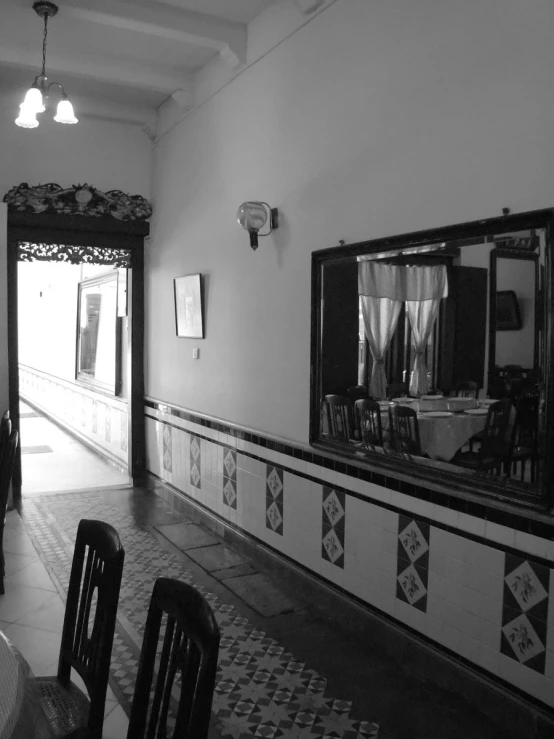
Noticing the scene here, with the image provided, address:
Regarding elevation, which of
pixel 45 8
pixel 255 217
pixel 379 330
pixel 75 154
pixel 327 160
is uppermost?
pixel 45 8

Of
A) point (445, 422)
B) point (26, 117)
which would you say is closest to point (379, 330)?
point (445, 422)

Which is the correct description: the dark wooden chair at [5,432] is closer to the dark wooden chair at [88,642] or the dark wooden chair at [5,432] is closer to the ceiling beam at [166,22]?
the dark wooden chair at [88,642]

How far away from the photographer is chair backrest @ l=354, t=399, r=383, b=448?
313 cm

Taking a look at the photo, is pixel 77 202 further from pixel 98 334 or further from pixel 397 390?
pixel 397 390

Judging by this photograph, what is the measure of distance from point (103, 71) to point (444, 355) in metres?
3.55

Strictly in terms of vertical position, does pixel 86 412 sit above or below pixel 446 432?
below

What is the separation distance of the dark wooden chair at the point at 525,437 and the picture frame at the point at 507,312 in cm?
26

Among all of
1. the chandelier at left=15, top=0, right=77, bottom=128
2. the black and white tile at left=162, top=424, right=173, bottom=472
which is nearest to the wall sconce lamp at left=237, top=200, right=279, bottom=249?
the chandelier at left=15, top=0, right=77, bottom=128

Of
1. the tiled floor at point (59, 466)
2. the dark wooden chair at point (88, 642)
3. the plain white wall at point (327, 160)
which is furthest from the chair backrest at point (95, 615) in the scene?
the tiled floor at point (59, 466)

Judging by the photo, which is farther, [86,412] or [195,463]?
[86,412]

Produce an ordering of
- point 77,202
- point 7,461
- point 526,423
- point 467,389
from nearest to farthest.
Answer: point 526,423
point 467,389
point 7,461
point 77,202

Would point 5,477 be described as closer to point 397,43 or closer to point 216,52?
point 397,43

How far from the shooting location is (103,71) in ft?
15.9

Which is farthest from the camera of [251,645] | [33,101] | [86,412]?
[86,412]
